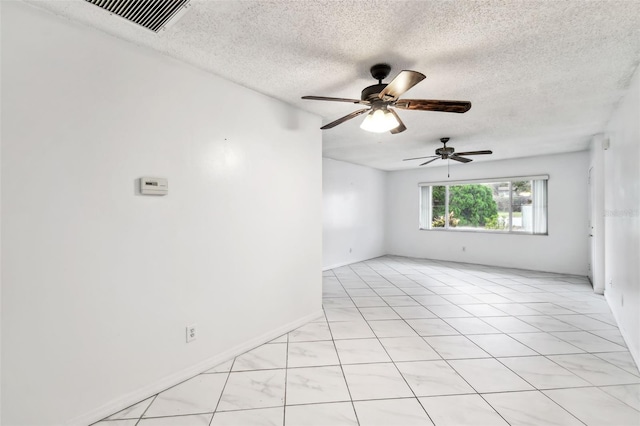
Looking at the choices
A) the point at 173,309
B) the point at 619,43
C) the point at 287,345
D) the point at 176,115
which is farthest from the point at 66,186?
the point at 619,43

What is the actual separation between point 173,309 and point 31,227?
3.11 feet

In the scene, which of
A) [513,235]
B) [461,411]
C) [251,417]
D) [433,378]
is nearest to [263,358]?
[251,417]

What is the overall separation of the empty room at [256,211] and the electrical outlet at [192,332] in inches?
0.6

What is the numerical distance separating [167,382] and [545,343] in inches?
127

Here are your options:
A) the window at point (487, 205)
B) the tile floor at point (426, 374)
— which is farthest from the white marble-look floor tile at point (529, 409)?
the window at point (487, 205)

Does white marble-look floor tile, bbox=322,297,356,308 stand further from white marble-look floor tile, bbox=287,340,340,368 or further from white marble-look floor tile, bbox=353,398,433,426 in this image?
white marble-look floor tile, bbox=353,398,433,426

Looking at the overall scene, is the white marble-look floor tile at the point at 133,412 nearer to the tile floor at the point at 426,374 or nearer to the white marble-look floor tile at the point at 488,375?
the tile floor at the point at 426,374

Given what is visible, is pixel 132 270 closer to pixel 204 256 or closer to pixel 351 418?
pixel 204 256

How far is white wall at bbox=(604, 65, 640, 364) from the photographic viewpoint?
222cm

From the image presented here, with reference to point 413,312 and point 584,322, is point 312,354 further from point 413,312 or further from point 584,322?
point 584,322

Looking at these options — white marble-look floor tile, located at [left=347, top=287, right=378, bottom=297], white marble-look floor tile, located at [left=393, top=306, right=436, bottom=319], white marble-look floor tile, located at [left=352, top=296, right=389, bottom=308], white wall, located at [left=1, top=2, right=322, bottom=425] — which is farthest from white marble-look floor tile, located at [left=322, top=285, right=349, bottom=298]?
white wall, located at [left=1, top=2, right=322, bottom=425]

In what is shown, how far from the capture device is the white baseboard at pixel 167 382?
1.65 m

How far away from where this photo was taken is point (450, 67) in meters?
2.20

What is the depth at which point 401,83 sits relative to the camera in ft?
5.84
